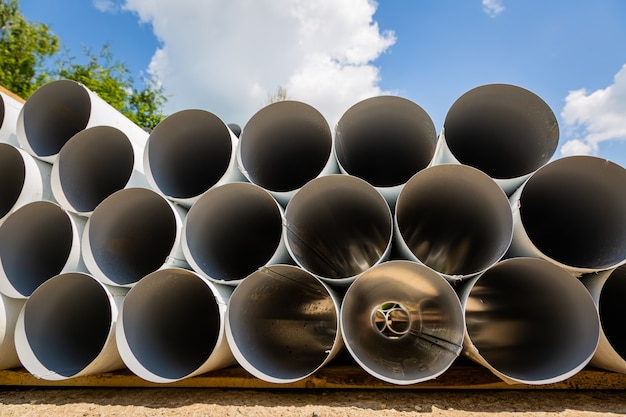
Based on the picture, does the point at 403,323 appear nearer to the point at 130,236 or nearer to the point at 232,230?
the point at 232,230

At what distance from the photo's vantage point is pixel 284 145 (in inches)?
97.3

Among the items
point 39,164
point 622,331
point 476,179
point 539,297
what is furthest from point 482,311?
point 39,164

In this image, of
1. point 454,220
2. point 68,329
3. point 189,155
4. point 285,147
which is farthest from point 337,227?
point 68,329

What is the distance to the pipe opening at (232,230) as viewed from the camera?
6.44 ft

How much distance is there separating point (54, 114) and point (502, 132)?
10.3 ft

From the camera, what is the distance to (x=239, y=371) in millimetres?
1845

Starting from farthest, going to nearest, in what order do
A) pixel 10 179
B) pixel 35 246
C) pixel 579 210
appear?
pixel 10 179
pixel 35 246
pixel 579 210

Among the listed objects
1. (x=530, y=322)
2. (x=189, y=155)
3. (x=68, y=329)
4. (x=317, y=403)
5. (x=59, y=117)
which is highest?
(x=59, y=117)

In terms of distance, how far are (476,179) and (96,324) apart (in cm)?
251

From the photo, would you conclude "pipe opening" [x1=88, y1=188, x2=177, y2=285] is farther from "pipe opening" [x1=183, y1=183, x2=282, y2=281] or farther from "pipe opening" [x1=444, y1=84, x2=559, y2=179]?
"pipe opening" [x1=444, y1=84, x2=559, y2=179]

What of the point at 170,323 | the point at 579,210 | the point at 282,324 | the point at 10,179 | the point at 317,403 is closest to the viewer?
the point at 317,403

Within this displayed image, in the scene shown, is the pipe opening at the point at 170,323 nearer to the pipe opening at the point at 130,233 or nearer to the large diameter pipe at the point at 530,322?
the pipe opening at the point at 130,233

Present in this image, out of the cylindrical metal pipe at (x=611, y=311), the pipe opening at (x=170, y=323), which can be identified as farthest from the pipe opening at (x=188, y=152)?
the cylindrical metal pipe at (x=611, y=311)

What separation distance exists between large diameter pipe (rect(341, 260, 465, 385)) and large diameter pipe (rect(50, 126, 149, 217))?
64.7 inches
